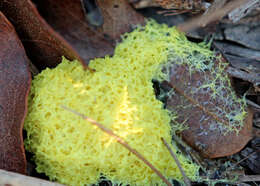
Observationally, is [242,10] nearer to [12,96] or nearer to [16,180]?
[12,96]

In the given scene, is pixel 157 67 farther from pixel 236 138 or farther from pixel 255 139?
pixel 255 139

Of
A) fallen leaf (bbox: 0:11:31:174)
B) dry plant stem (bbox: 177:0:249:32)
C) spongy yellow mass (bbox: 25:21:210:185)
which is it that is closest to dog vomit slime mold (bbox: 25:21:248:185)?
spongy yellow mass (bbox: 25:21:210:185)

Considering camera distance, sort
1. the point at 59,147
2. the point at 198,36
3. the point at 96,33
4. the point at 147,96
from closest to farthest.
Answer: the point at 59,147
the point at 147,96
the point at 96,33
the point at 198,36

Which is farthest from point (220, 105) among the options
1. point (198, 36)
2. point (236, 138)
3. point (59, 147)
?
point (59, 147)

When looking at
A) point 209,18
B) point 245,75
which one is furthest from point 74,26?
point 245,75

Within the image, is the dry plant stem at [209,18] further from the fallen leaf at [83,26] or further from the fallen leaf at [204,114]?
the fallen leaf at [83,26]

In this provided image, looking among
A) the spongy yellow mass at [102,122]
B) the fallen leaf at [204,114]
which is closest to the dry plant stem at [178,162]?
the spongy yellow mass at [102,122]

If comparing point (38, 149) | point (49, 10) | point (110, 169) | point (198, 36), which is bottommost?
point (110, 169)
